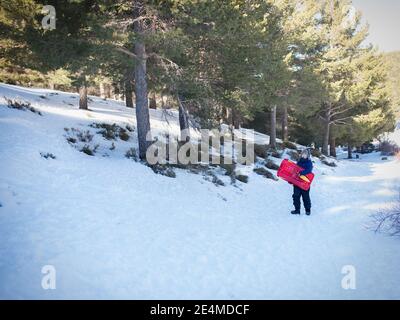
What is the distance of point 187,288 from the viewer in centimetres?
465

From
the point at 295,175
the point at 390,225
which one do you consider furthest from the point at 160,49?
the point at 390,225

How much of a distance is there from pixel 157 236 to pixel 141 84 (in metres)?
5.96

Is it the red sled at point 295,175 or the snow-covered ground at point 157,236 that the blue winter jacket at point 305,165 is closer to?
the red sled at point 295,175

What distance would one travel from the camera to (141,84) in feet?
33.6

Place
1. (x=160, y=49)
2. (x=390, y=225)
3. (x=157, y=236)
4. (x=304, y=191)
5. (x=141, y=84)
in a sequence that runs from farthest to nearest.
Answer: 1. (x=141, y=84)
2. (x=160, y=49)
3. (x=304, y=191)
4. (x=390, y=225)
5. (x=157, y=236)

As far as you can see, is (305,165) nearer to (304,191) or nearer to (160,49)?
(304,191)

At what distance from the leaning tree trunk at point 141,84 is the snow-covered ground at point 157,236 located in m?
1.01

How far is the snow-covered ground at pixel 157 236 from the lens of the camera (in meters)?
4.64

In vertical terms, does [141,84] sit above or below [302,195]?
above

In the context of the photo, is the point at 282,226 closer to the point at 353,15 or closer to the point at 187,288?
the point at 187,288

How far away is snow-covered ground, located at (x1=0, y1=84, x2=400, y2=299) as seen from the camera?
4.64 metres

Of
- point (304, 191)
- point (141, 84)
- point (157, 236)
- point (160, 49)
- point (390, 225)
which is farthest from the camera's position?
point (141, 84)
